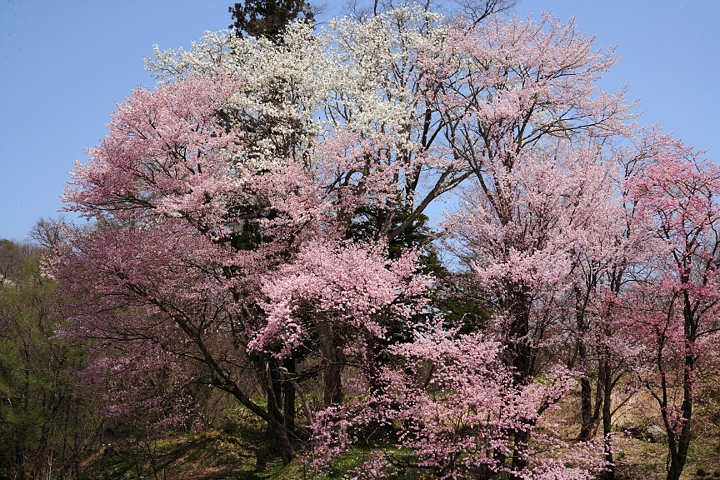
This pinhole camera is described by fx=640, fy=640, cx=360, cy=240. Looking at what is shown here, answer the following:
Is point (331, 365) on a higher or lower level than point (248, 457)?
higher

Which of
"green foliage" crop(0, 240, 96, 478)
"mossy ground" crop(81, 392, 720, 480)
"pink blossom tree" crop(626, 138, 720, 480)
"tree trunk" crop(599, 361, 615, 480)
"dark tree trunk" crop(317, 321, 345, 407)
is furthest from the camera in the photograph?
"green foliage" crop(0, 240, 96, 478)

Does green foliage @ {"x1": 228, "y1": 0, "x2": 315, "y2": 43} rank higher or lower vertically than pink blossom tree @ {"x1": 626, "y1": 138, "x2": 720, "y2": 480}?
higher

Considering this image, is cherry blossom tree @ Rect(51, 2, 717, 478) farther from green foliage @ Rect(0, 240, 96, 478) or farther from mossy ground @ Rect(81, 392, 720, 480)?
green foliage @ Rect(0, 240, 96, 478)

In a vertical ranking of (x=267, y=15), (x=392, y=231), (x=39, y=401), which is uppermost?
(x=267, y=15)

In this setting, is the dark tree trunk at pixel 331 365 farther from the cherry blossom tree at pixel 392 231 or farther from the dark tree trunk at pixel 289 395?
the dark tree trunk at pixel 289 395

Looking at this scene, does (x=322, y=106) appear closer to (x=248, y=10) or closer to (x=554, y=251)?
(x=248, y=10)

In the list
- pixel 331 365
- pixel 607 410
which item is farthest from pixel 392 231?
pixel 607 410

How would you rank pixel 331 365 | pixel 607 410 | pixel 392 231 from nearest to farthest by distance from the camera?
1. pixel 607 410
2. pixel 331 365
3. pixel 392 231

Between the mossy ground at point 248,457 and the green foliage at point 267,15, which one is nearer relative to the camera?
the mossy ground at point 248,457

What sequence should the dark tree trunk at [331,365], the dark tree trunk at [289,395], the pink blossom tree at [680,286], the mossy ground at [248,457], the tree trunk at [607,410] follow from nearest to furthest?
the pink blossom tree at [680,286]
the tree trunk at [607,410]
the mossy ground at [248,457]
the dark tree trunk at [331,365]
the dark tree trunk at [289,395]

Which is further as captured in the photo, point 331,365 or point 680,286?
point 331,365

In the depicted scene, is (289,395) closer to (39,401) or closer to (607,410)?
(39,401)

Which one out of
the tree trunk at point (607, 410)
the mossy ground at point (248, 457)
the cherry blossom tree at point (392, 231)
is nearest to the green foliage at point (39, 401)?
the mossy ground at point (248, 457)

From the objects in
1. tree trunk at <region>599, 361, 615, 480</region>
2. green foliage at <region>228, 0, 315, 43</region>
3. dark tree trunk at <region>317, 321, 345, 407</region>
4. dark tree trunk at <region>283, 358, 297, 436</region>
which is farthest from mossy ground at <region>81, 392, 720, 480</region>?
green foliage at <region>228, 0, 315, 43</region>
